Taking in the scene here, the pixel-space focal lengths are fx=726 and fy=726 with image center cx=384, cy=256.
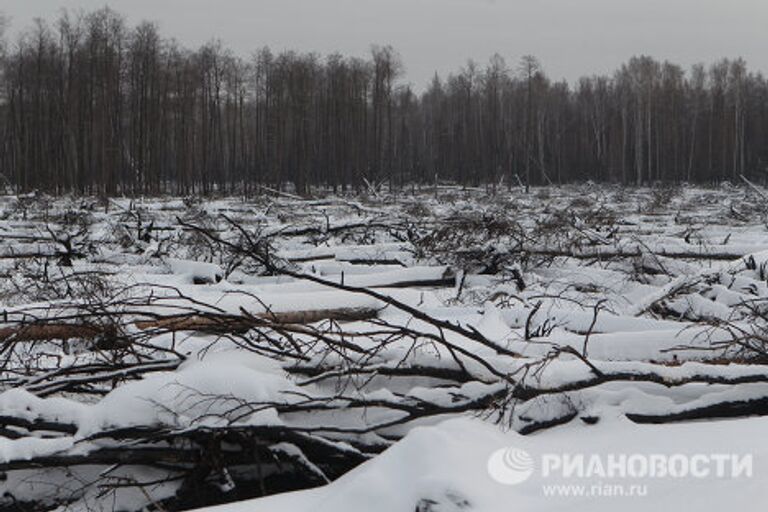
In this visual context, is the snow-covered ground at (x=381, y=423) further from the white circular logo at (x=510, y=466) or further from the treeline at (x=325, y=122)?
the treeline at (x=325, y=122)

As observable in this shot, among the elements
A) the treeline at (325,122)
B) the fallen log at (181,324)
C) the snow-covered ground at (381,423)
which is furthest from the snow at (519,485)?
the treeline at (325,122)

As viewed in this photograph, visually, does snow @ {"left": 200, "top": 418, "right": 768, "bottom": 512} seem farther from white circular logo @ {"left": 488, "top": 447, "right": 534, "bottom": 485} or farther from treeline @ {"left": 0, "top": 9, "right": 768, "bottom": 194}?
treeline @ {"left": 0, "top": 9, "right": 768, "bottom": 194}

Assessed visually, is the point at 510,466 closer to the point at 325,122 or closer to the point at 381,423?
the point at 381,423

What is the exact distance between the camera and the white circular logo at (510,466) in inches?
86.6

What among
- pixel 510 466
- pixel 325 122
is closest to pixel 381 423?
pixel 510 466

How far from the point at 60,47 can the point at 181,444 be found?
4442 cm

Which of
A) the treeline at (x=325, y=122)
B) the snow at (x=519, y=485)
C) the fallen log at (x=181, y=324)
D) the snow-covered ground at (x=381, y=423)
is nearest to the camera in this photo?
the snow at (x=519, y=485)

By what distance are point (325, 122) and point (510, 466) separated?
4924 centimetres

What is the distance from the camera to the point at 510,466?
88.8 inches

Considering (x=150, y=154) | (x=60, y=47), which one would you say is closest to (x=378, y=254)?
(x=150, y=154)

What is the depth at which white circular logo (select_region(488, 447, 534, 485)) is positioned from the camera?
7.22ft

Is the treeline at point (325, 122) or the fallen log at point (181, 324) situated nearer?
the fallen log at point (181, 324)

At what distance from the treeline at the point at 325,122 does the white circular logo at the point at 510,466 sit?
1330 inches

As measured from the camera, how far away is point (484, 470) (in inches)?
86.9
